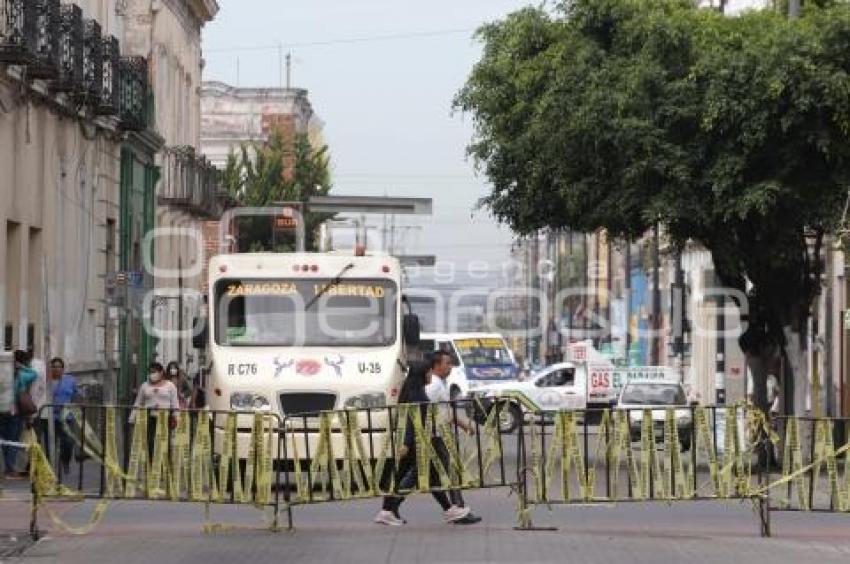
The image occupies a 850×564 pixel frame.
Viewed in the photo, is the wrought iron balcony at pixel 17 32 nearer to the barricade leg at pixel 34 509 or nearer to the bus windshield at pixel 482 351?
the barricade leg at pixel 34 509

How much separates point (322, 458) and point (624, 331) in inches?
2896

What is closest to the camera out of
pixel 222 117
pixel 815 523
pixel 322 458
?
pixel 322 458

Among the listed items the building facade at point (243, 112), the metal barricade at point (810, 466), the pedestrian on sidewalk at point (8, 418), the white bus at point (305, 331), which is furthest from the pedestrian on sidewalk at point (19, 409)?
the building facade at point (243, 112)

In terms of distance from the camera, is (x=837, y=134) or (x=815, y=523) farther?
(x=837, y=134)

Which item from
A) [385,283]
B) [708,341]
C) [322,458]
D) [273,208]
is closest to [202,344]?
[385,283]

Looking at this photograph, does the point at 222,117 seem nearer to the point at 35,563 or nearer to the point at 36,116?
the point at 36,116

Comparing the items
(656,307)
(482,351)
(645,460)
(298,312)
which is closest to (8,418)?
(298,312)

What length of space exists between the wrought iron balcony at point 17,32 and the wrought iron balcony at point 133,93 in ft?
28.6

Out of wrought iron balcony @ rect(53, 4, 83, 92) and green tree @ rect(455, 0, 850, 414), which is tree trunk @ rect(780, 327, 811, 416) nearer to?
green tree @ rect(455, 0, 850, 414)

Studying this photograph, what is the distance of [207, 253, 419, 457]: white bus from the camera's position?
25.5 m

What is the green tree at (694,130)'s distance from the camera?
98.9 ft

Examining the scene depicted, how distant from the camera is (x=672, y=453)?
19703 millimetres

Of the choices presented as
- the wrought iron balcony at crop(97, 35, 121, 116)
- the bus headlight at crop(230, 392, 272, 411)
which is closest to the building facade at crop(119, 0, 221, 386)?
the wrought iron balcony at crop(97, 35, 121, 116)

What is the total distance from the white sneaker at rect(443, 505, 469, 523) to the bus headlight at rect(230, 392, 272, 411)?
18.7 ft
